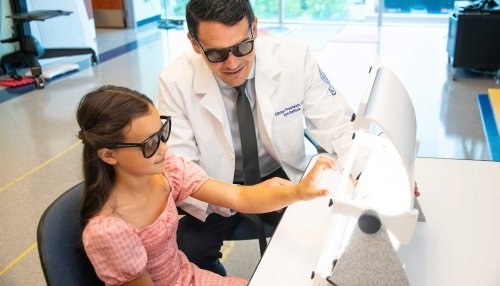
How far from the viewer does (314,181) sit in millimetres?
1187

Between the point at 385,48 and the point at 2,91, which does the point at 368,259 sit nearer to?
the point at 2,91

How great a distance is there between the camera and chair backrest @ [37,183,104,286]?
103 cm

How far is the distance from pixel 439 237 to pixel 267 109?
762 mm

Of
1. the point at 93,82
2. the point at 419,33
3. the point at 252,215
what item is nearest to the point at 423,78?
the point at 419,33

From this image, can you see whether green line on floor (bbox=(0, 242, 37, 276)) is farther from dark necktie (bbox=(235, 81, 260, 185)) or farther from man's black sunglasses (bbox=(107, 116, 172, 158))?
man's black sunglasses (bbox=(107, 116, 172, 158))

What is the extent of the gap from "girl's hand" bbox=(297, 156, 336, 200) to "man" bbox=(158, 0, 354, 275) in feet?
1.27

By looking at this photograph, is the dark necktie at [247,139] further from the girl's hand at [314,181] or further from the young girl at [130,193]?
the girl's hand at [314,181]

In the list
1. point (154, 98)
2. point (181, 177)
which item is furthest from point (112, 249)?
point (154, 98)

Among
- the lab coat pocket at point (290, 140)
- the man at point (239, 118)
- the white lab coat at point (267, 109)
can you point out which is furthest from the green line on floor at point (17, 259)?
the lab coat pocket at point (290, 140)

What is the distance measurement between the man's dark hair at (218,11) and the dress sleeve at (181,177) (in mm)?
409

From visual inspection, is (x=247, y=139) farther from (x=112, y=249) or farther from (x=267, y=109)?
(x=112, y=249)

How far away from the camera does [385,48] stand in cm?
582

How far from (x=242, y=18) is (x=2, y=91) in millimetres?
3951

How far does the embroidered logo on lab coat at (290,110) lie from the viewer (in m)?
1.79
